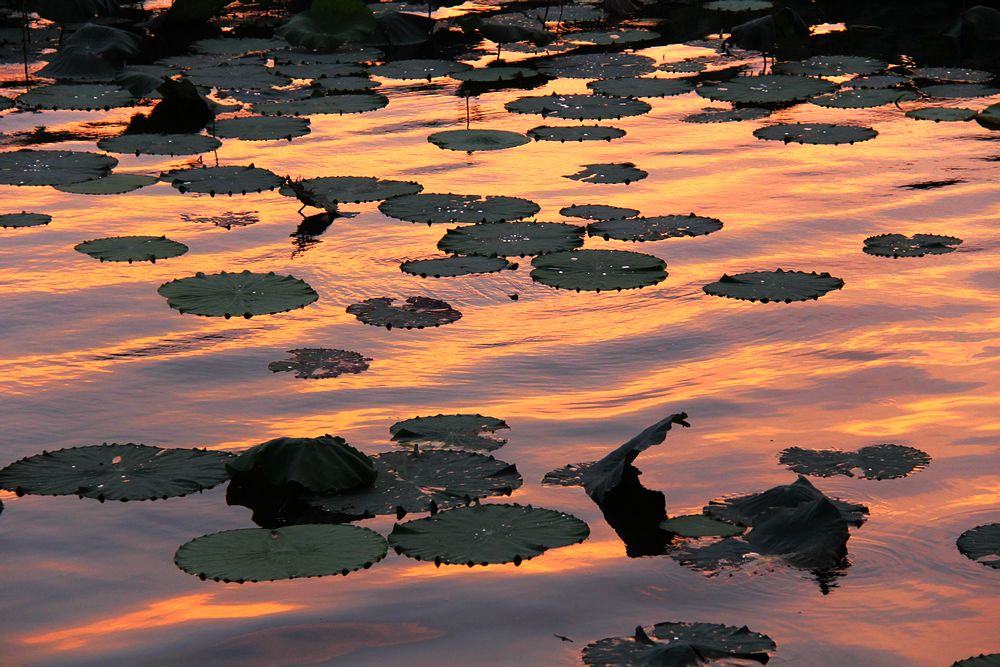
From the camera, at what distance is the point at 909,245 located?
6.57m

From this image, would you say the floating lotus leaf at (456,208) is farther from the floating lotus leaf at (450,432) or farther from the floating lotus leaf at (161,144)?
the floating lotus leaf at (450,432)

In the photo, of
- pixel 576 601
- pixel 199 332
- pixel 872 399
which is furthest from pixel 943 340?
pixel 199 332

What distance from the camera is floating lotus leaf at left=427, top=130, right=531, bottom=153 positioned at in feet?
26.9

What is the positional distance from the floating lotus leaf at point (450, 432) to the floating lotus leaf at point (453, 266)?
62.6 inches

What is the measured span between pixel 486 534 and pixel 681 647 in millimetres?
818

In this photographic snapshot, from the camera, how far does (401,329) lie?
5742 millimetres

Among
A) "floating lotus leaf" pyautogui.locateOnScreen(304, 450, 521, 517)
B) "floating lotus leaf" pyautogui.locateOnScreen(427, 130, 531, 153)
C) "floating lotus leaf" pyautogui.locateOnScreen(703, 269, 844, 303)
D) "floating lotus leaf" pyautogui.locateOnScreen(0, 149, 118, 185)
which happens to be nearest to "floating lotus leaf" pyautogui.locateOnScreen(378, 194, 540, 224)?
"floating lotus leaf" pyautogui.locateOnScreen(427, 130, 531, 153)

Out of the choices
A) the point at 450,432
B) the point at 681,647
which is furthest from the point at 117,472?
the point at 681,647

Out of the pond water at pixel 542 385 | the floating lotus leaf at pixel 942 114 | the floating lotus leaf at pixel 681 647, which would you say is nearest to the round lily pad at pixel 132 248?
the pond water at pixel 542 385

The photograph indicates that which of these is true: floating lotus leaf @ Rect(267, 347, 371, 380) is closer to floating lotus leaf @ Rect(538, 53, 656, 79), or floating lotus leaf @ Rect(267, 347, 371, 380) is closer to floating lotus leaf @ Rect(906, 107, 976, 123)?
floating lotus leaf @ Rect(906, 107, 976, 123)

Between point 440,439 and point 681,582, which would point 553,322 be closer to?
point 440,439

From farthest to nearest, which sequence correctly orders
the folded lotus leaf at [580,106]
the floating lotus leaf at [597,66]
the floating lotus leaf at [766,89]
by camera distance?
the floating lotus leaf at [597,66], the floating lotus leaf at [766,89], the folded lotus leaf at [580,106]

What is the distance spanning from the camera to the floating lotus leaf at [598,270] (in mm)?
6137

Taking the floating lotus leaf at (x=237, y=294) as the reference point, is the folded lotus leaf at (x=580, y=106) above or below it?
above
